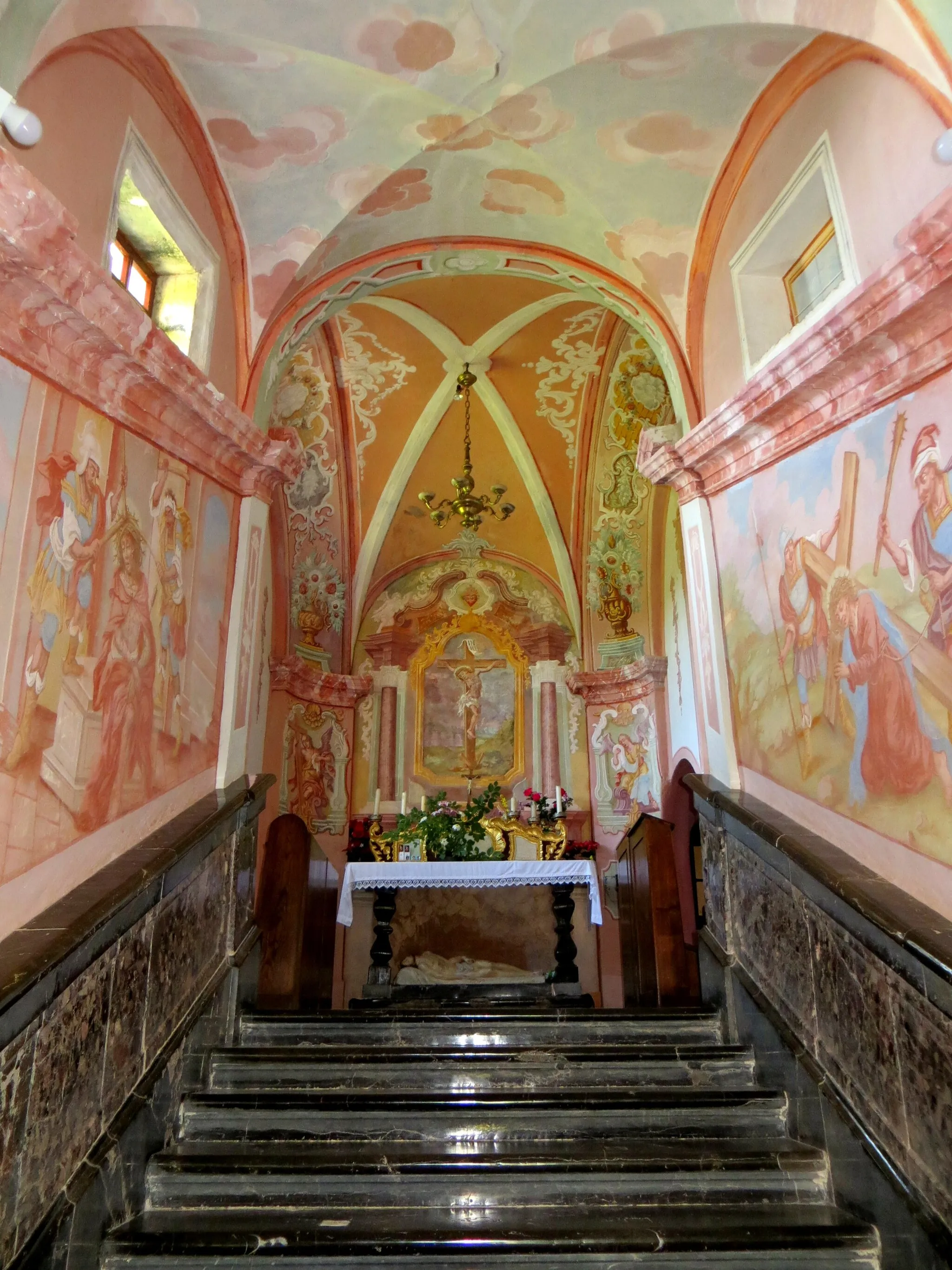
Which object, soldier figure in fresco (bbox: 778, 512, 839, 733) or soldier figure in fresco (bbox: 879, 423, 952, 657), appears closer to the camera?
soldier figure in fresco (bbox: 879, 423, 952, 657)

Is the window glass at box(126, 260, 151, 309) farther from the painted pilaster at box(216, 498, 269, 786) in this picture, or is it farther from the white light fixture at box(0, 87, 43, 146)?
the white light fixture at box(0, 87, 43, 146)

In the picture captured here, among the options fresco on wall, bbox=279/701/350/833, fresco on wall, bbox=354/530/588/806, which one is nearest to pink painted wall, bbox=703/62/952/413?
fresco on wall, bbox=354/530/588/806

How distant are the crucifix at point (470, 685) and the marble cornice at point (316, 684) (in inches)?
50.2

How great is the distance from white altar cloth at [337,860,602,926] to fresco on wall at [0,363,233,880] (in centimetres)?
239

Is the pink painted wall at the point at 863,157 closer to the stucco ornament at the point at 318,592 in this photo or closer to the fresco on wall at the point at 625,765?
the fresco on wall at the point at 625,765

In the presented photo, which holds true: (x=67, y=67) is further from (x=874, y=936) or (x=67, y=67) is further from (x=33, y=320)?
(x=874, y=936)

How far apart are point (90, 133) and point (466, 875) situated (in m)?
5.66

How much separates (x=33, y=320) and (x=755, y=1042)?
15.0 ft

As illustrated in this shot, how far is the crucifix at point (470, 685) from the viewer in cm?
1223

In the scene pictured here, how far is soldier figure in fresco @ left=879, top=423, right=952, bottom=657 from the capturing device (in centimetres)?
332

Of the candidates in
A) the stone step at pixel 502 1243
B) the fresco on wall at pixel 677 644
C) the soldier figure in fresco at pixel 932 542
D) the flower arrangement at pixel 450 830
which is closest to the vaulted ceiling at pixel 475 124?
the soldier figure in fresco at pixel 932 542

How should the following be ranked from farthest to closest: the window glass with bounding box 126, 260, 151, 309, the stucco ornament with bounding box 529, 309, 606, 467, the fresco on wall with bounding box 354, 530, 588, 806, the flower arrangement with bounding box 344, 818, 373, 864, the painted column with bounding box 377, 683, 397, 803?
the fresco on wall with bounding box 354, 530, 588, 806 < the painted column with bounding box 377, 683, 397, 803 < the flower arrangement with bounding box 344, 818, 373, 864 < the stucco ornament with bounding box 529, 309, 606, 467 < the window glass with bounding box 126, 260, 151, 309

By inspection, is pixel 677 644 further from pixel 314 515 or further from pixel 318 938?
pixel 318 938

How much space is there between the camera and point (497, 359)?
34.6 ft
